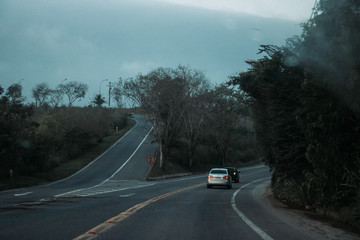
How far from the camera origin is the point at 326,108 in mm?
12984

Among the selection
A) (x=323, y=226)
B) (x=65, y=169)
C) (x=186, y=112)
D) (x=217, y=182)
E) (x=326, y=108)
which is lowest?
(x=323, y=226)

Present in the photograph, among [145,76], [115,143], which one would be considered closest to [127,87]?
[145,76]

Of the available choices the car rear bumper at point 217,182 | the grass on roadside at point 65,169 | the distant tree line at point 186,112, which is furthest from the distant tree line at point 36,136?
the car rear bumper at point 217,182

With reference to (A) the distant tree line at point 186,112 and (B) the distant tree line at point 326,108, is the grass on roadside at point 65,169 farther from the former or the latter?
(B) the distant tree line at point 326,108

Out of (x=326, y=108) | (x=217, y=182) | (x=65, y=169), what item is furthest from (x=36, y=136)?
(x=326, y=108)

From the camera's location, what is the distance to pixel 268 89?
65.9 feet

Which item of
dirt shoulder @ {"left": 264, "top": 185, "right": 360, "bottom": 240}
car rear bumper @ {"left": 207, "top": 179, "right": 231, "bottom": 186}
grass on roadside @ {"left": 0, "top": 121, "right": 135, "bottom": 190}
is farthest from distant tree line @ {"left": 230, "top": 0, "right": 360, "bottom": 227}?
grass on roadside @ {"left": 0, "top": 121, "right": 135, "bottom": 190}

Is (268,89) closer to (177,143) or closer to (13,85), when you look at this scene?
(13,85)

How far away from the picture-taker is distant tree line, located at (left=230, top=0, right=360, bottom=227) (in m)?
11.8

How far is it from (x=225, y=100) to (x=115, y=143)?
719 inches

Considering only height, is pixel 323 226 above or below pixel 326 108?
below

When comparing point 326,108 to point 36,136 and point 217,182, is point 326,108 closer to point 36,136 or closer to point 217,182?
point 217,182

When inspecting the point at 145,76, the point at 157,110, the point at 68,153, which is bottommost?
the point at 68,153

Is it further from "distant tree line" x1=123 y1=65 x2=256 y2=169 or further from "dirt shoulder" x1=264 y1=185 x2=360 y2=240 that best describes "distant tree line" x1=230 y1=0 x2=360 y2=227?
"distant tree line" x1=123 y1=65 x2=256 y2=169
